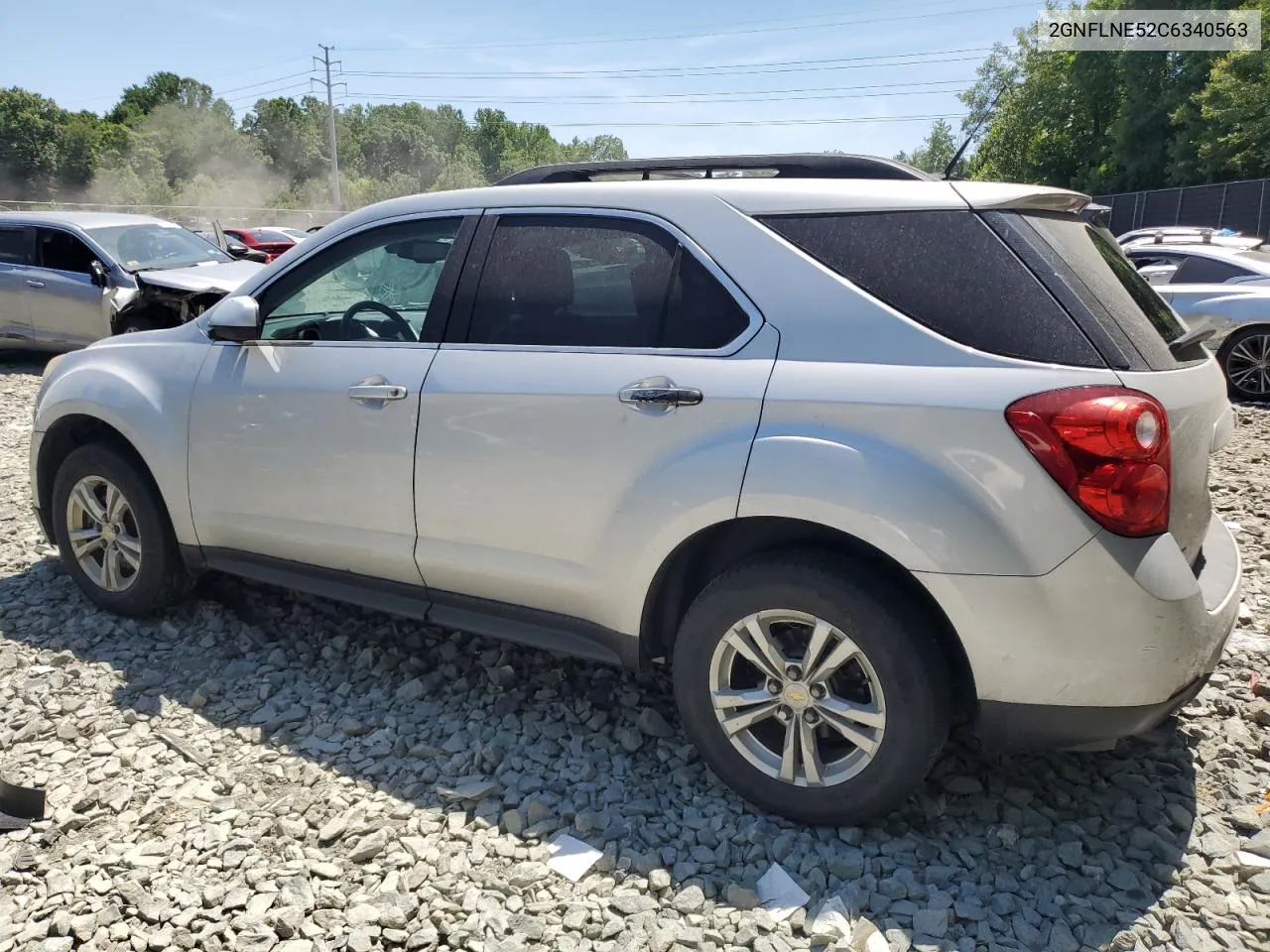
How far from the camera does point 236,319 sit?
3.72 metres

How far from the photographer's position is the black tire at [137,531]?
4109mm

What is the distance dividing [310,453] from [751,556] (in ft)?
5.67

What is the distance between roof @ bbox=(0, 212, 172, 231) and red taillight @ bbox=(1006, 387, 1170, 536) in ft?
36.8

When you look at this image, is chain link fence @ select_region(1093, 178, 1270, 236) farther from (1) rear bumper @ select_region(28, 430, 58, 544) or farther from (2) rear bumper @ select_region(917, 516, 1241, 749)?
(1) rear bumper @ select_region(28, 430, 58, 544)

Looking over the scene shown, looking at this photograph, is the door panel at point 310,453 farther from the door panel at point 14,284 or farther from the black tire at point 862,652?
the door panel at point 14,284

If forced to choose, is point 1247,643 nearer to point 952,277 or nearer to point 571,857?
point 952,277

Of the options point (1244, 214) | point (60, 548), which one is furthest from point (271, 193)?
point (60, 548)

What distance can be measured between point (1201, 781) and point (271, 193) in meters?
88.4

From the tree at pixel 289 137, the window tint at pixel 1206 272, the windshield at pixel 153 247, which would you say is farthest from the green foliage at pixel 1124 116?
the tree at pixel 289 137

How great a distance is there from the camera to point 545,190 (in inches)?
133

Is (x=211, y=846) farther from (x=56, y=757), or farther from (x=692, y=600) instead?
(x=692, y=600)

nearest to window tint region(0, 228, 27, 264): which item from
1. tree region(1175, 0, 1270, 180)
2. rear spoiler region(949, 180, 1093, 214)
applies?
rear spoiler region(949, 180, 1093, 214)

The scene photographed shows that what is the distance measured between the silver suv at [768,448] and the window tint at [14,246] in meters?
9.46

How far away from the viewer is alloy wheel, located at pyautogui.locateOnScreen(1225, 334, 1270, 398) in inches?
361
